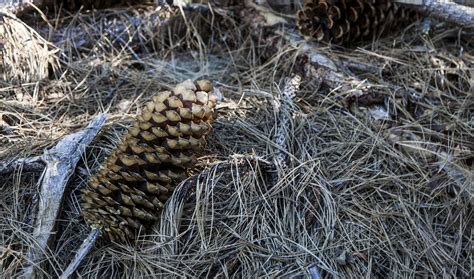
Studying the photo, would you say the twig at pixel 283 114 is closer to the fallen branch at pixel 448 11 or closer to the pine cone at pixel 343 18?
the pine cone at pixel 343 18

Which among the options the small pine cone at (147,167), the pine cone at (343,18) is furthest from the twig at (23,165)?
the pine cone at (343,18)

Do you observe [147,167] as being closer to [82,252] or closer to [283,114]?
[82,252]

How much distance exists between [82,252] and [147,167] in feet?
1.08

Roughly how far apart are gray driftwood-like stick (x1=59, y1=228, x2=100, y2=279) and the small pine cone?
3cm

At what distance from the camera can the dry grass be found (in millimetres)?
1923

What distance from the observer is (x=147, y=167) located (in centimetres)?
198

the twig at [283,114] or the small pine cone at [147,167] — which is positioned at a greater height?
the small pine cone at [147,167]

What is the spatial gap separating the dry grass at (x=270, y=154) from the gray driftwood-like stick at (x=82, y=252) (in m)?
0.05

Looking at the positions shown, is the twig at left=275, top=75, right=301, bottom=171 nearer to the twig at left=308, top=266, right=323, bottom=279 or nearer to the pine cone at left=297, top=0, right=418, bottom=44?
the pine cone at left=297, top=0, right=418, bottom=44

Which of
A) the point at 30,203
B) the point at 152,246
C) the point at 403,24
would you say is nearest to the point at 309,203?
the point at 152,246

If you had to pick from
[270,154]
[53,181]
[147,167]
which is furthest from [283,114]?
[53,181]

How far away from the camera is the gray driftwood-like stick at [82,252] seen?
5.96 feet

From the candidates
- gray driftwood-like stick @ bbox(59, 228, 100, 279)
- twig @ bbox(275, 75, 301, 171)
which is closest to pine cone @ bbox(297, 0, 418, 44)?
twig @ bbox(275, 75, 301, 171)

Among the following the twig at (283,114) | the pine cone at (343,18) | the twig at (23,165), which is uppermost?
the pine cone at (343,18)
